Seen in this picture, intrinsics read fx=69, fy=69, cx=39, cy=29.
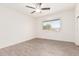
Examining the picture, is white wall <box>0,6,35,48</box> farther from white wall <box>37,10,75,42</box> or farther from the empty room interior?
white wall <box>37,10,75,42</box>

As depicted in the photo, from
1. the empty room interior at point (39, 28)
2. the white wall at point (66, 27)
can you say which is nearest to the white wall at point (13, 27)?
the empty room interior at point (39, 28)

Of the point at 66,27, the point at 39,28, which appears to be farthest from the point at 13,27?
the point at 66,27

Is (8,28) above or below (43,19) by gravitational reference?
below

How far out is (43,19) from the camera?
5113 mm

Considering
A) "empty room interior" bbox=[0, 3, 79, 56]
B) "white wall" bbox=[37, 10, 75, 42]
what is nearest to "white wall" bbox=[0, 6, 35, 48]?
"empty room interior" bbox=[0, 3, 79, 56]

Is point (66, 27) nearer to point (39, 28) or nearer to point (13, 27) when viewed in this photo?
point (39, 28)

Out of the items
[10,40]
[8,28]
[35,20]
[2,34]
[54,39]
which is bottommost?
[54,39]

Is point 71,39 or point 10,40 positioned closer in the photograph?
point 10,40

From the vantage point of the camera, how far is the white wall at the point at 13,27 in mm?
3217

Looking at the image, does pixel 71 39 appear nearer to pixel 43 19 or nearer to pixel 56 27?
pixel 56 27

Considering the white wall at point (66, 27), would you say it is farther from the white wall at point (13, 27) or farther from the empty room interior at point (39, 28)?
the white wall at point (13, 27)

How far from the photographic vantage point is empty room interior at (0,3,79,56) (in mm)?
2967

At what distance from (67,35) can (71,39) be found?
0.31m

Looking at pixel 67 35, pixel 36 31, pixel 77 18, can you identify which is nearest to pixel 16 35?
pixel 36 31
